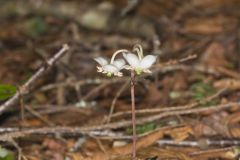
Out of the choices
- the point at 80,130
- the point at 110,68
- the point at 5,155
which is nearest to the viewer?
the point at 110,68

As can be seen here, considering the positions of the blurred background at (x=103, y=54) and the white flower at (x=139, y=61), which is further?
the blurred background at (x=103, y=54)

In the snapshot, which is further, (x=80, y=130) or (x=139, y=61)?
(x=80, y=130)

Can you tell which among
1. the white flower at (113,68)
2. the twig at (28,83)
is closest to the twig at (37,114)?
the twig at (28,83)

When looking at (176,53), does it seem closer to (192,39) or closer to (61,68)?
(192,39)

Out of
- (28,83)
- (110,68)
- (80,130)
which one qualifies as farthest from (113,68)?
(28,83)

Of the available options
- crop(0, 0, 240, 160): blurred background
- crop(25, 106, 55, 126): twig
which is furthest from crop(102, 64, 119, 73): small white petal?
crop(25, 106, 55, 126): twig

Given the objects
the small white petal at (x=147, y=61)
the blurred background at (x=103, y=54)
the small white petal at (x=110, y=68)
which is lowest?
the small white petal at (x=110, y=68)

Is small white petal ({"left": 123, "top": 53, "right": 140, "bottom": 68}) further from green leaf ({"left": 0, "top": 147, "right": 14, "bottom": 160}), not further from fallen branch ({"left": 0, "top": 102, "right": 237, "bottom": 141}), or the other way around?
green leaf ({"left": 0, "top": 147, "right": 14, "bottom": 160})

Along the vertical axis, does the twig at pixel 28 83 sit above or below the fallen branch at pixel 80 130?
above

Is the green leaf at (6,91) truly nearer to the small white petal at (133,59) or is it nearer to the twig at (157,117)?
the twig at (157,117)

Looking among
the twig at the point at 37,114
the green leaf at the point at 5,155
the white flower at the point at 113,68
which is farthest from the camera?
the twig at the point at 37,114

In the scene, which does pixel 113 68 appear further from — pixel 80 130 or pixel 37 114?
pixel 37 114

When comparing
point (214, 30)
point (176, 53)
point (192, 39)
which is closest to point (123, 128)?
point (176, 53)
